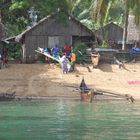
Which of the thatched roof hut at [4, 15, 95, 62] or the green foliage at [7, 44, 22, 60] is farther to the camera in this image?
the green foliage at [7, 44, 22, 60]

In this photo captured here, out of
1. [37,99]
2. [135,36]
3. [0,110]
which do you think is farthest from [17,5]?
[135,36]

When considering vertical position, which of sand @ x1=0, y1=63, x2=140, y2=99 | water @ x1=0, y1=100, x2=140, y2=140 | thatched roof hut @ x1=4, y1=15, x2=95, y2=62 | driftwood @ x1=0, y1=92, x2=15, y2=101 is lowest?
water @ x1=0, y1=100, x2=140, y2=140

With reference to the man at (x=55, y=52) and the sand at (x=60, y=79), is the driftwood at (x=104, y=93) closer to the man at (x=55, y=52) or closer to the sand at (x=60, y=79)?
the sand at (x=60, y=79)

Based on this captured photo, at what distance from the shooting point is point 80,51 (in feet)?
121

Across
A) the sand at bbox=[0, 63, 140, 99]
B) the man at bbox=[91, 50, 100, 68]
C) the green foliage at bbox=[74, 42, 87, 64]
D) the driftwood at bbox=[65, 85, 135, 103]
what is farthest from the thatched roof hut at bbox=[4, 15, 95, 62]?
the driftwood at bbox=[65, 85, 135, 103]

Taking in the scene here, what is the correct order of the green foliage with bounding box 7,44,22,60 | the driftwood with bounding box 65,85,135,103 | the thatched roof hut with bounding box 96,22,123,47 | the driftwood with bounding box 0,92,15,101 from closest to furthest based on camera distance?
the driftwood with bounding box 0,92,15,101 < the driftwood with bounding box 65,85,135,103 < the green foliage with bounding box 7,44,22,60 < the thatched roof hut with bounding box 96,22,123,47

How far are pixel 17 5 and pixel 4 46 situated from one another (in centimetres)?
713

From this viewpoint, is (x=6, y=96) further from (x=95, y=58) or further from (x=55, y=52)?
(x=95, y=58)

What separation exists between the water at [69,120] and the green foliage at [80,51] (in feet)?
23.9

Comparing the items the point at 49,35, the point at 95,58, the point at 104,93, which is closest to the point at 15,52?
the point at 49,35

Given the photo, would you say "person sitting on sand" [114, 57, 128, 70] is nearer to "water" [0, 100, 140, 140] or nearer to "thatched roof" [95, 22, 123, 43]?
"water" [0, 100, 140, 140]

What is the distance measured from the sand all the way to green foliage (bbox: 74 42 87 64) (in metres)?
0.75

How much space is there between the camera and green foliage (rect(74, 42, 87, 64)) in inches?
Result: 1444

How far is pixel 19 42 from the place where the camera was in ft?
130
